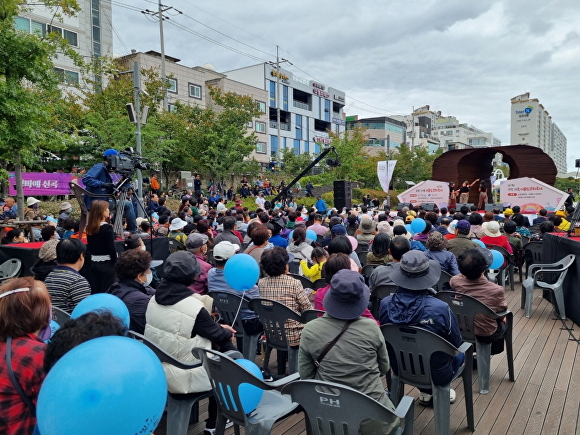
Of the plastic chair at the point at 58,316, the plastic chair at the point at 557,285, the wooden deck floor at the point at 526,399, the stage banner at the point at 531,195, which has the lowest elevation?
the wooden deck floor at the point at 526,399

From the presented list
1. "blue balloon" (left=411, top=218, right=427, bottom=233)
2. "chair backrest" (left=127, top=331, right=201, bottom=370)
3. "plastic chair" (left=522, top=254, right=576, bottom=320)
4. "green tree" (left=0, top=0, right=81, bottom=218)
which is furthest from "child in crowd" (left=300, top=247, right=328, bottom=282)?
"green tree" (left=0, top=0, right=81, bottom=218)

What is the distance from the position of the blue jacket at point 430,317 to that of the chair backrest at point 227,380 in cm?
106

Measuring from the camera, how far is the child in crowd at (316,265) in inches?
181

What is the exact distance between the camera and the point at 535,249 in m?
7.14

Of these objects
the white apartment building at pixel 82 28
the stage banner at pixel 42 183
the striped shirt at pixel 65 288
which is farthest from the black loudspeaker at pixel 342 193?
the white apartment building at pixel 82 28

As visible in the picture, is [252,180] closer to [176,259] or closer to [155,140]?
[155,140]

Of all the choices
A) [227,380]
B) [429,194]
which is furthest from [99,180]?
[429,194]

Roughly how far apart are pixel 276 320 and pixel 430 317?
4.03 ft

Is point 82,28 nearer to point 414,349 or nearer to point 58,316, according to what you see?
point 58,316

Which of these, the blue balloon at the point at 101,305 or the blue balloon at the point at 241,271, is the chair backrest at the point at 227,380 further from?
the blue balloon at the point at 241,271

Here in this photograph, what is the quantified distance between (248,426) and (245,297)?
1.47 m

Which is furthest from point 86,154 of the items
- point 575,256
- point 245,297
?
point 575,256

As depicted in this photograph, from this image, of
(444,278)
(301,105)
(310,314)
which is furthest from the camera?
(301,105)

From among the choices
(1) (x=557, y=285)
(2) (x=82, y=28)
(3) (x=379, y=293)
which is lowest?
(1) (x=557, y=285)
